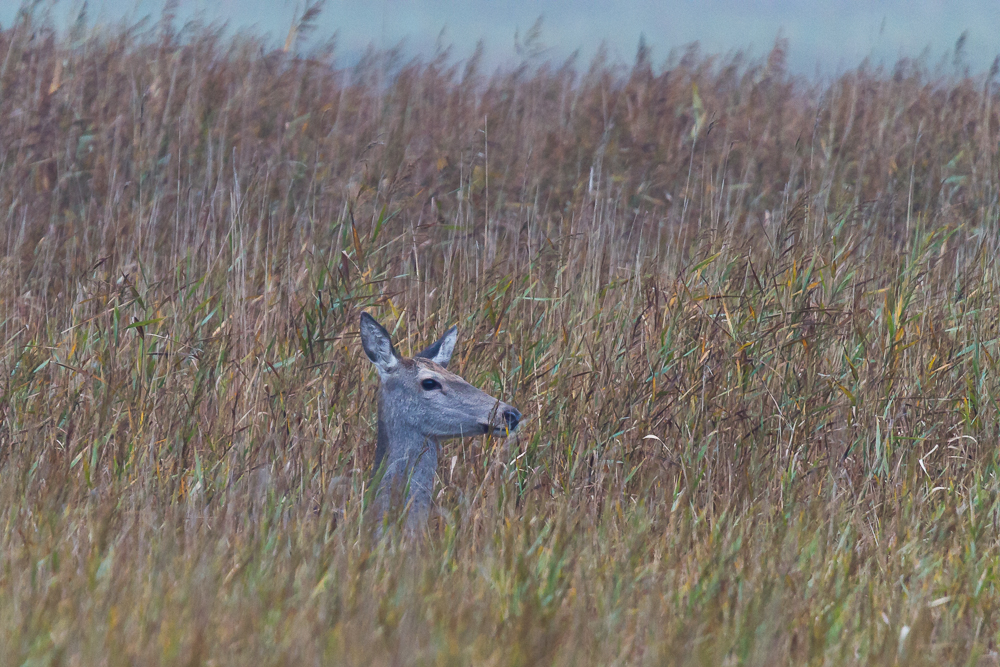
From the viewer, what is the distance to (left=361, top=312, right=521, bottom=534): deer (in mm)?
4098

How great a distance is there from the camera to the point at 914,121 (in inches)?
354

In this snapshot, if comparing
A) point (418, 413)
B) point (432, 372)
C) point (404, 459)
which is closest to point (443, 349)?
point (432, 372)

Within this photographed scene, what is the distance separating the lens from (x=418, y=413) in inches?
167

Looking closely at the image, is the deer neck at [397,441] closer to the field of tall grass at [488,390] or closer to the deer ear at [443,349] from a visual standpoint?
the field of tall grass at [488,390]

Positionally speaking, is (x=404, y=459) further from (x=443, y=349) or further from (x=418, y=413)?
(x=443, y=349)

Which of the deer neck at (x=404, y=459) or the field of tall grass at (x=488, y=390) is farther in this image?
the deer neck at (x=404, y=459)

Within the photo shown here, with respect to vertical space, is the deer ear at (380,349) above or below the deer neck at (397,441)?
above

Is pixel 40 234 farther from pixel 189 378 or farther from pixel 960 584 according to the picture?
pixel 960 584

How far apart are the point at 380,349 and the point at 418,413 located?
0.30 m

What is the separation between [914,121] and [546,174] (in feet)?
10.2

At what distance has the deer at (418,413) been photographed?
4.10m

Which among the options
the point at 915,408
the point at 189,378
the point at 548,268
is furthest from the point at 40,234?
the point at 915,408

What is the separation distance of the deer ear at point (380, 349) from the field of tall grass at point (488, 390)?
33 centimetres

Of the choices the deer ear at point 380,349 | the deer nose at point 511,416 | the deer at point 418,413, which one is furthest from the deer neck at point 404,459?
the deer nose at point 511,416
